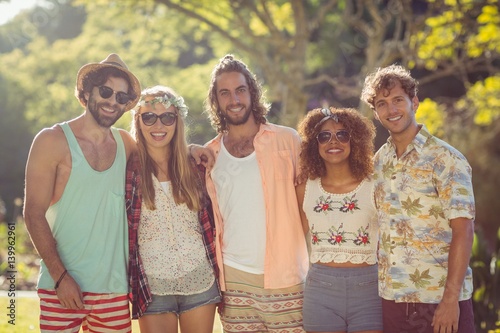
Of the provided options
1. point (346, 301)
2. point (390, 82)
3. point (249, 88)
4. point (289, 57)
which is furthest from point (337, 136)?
point (289, 57)

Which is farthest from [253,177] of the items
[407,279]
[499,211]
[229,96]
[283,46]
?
[499,211]

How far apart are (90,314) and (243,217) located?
48.7 inches

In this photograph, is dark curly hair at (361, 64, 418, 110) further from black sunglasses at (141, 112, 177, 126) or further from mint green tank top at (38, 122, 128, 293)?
mint green tank top at (38, 122, 128, 293)

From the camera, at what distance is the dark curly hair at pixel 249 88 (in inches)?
196

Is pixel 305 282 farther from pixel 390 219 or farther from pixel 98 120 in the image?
pixel 98 120

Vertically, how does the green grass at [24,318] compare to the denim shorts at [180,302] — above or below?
below

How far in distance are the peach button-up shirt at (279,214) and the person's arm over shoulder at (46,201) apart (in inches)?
41.9

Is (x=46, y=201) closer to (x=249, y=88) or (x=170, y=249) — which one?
(x=170, y=249)

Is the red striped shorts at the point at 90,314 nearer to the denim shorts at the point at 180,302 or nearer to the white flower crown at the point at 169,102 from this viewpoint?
the denim shorts at the point at 180,302

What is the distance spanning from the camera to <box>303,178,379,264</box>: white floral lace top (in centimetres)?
429

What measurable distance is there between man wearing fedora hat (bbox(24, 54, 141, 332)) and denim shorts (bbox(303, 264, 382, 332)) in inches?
51.1

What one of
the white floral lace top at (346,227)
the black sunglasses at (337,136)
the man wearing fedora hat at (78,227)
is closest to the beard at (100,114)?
the man wearing fedora hat at (78,227)

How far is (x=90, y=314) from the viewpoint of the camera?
4.27 meters

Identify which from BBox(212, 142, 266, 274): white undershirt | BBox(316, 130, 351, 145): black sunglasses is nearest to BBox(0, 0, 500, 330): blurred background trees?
BBox(212, 142, 266, 274): white undershirt
